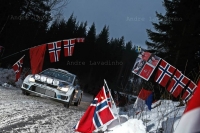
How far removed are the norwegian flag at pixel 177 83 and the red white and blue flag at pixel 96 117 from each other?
5.65 m

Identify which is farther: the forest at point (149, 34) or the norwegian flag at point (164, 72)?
the forest at point (149, 34)

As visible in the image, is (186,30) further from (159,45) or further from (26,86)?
(26,86)

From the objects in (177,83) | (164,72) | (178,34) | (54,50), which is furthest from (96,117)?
(178,34)

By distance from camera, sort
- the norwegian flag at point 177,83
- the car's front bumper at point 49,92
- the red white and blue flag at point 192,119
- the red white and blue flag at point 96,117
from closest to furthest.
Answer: the red white and blue flag at point 192,119
the red white and blue flag at point 96,117
the car's front bumper at point 49,92
the norwegian flag at point 177,83

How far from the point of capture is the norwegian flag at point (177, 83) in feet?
35.5

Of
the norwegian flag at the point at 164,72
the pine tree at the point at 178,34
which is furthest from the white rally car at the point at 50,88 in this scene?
the pine tree at the point at 178,34

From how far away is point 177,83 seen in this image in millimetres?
10945

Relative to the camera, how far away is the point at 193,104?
1.45 metres

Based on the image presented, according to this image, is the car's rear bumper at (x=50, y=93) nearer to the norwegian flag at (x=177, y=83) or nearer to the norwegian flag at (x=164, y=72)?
the norwegian flag at (x=164, y=72)

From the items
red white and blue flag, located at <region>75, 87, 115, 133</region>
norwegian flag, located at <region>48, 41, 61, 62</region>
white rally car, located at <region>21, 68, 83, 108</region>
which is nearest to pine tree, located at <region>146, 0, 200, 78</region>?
norwegian flag, located at <region>48, 41, 61, 62</region>

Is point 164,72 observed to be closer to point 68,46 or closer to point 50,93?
point 50,93

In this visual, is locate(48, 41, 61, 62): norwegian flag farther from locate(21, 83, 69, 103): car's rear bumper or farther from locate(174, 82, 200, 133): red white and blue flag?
locate(174, 82, 200, 133): red white and blue flag

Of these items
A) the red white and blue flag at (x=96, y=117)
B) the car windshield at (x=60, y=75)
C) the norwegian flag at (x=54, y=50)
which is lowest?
the red white and blue flag at (x=96, y=117)

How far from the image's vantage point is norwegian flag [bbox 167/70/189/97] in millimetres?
10812
